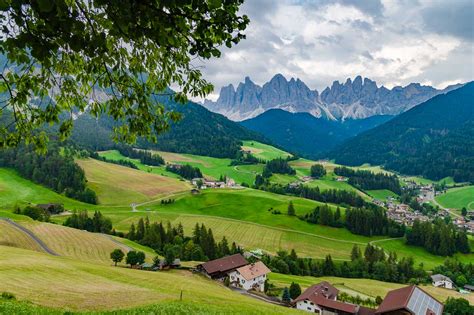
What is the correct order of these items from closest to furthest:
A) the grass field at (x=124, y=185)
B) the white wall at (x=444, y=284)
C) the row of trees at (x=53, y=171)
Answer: the white wall at (x=444, y=284), the row of trees at (x=53, y=171), the grass field at (x=124, y=185)

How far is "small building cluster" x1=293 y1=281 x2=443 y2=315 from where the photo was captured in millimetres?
54772

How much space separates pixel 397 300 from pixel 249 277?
27219mm

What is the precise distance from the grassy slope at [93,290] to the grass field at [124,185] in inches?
4142

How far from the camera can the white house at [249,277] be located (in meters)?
72.9

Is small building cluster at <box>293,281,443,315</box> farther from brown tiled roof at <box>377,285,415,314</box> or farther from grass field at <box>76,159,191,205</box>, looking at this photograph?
grass field at <box>76,159,191,205</box>

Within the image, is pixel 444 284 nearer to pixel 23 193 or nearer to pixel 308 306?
pixel 308 306

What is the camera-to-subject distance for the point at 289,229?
131 meters

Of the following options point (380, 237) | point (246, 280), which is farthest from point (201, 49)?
point (380, 237)

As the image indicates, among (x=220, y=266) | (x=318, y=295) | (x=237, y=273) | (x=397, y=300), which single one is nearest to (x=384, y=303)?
(x=397, y=300)

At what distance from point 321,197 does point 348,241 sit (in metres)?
70.5

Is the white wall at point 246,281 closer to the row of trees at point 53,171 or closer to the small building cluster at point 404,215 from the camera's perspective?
the row of trees at point 53,171

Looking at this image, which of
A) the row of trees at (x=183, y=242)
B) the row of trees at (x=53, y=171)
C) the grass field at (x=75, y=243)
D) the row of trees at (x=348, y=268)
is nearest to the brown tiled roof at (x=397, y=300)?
the row of trees at (x=348, y=268)

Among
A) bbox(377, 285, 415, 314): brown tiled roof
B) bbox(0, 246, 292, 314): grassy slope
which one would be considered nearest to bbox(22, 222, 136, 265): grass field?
bbox(0, 246, 292, 314): grassy slope

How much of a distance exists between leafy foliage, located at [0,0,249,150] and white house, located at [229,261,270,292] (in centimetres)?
6559
